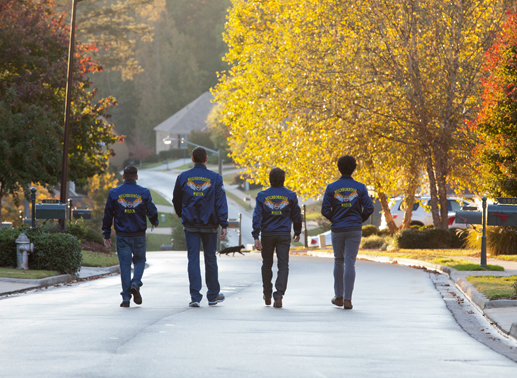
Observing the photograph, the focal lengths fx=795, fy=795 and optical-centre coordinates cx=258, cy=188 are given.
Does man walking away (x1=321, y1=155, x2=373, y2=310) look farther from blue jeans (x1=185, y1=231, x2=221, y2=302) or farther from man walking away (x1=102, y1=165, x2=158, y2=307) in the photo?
man walking away (x1=102, y1=165, x2=158, y2=307)

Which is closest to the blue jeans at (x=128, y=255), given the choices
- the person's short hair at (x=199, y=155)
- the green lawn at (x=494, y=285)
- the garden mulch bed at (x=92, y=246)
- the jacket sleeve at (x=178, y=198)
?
the jacket sleeve at (x=178, y=198)

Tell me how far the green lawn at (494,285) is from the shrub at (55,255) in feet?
27.4

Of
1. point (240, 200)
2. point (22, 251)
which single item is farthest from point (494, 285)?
point (240, 200)

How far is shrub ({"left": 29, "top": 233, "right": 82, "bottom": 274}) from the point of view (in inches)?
676

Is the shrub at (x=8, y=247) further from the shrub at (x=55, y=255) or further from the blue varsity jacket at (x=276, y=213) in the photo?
the blue varsity jacket at (x=276, y=213)

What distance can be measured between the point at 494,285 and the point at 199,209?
529cm

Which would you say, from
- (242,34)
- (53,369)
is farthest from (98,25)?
(53,369)

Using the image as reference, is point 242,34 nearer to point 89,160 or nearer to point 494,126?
point 89,160

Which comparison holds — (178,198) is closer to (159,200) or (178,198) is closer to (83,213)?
(83,213)

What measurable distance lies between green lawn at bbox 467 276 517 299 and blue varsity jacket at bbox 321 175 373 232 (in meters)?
2.30

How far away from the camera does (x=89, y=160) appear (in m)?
31.9

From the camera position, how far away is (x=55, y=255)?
1722 cm

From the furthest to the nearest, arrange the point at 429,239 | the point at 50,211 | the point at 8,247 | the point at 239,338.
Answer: the point at 429,239, the point at 50,211, the point at 8,247, the point at 239,338

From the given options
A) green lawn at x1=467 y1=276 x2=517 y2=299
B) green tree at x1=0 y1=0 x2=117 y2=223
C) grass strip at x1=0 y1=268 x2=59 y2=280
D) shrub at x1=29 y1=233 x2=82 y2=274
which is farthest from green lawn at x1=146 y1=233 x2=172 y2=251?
green lawn at x1=467 y1=276 x2=517 y2=299
